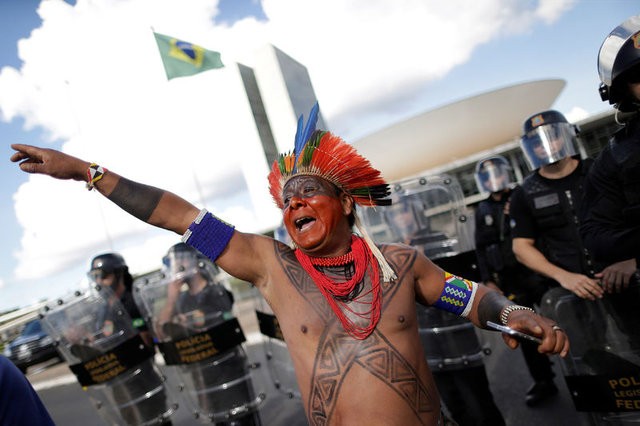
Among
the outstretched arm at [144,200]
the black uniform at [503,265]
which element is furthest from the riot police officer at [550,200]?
the outstretched arm at [144,200]

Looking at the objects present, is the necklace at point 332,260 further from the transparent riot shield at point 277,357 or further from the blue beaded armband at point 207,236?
the transparent riot shield at point 277,357

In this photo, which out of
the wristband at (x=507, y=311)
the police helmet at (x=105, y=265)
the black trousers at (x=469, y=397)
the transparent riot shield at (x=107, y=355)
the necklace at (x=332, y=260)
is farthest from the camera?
the police helmet at (x=105, y=265)

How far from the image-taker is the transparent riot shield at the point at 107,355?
377 centimetres

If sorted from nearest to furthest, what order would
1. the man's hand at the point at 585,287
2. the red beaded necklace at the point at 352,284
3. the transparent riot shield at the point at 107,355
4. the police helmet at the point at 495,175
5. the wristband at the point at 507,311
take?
the wristband at the point at 507,311
the red beaded necklace at the point at 352,284
the man's hand at the point at 585,287
the transparent riot shield at the point at 107,355
the police helmet at the point at 495,175

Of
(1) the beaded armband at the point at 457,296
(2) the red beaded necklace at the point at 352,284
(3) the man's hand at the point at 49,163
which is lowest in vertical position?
(1) the beaded armband at the point at 457,296

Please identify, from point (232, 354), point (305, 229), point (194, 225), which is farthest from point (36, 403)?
point (232, 354)

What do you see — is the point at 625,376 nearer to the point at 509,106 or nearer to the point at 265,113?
the point at 265,113

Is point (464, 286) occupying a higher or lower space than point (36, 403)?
lower

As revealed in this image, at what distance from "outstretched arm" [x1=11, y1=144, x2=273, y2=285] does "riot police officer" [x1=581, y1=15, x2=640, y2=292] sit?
6.49 ft

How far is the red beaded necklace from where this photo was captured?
1.92m

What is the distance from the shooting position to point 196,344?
12.3ft

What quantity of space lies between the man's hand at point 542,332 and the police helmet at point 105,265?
172 inches

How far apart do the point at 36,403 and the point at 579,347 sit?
290 cm

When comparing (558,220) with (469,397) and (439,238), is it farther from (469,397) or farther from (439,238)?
(469,397)
